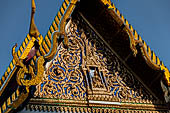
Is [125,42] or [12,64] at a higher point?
[125,42]

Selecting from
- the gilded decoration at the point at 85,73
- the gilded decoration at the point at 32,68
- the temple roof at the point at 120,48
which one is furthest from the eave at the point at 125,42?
the gilded decoration at the point at 32,68

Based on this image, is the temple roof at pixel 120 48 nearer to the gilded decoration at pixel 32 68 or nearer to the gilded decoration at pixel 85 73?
the gilded decoration at pixel 32 68

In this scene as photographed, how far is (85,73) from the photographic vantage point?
27.8ft

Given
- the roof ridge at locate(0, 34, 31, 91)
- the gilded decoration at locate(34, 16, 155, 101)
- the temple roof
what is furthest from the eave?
the roof ridge at locate(0, 34, 31, 91)

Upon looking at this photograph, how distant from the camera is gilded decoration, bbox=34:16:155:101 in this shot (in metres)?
8.12

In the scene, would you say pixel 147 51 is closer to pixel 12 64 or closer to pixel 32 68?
pixel 32 68

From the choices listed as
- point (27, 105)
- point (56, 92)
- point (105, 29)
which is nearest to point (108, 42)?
point (105, 29)

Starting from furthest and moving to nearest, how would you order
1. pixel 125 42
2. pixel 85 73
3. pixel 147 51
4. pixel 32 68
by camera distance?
pixel 125 42
pixel 147 51
pixel 85 73
pixel 32 68

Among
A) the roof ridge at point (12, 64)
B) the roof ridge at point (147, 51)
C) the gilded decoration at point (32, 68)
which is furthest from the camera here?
the roof ridge at point (147, 51)

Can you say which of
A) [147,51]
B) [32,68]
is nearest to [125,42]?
[147,51]

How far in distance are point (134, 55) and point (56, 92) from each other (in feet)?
5.58

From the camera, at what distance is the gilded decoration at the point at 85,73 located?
26.7 feet

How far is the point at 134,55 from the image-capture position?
28.9 feet

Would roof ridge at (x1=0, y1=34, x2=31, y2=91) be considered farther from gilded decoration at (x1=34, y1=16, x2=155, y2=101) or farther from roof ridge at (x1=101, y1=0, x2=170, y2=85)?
roof ridge at (x1=101, y1=0, x2=170, y2=85)
